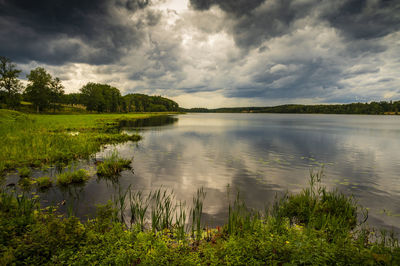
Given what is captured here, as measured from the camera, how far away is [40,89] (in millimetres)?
98312

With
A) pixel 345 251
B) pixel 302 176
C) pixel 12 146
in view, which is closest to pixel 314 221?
pixel 345 251

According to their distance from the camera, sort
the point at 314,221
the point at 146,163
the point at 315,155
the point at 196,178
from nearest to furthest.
A: the point at 314,221 < the point at 196,178 < the point at 146,163 < the point at 315,155

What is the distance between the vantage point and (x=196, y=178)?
16.2 metres

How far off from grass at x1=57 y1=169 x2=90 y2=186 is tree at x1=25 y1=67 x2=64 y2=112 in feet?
375

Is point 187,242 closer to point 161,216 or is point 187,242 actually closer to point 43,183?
point 161,216

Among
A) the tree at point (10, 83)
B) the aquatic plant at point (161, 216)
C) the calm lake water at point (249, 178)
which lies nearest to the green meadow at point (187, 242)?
the aquatic plant at point (161, 216)

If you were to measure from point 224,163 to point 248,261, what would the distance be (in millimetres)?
16433

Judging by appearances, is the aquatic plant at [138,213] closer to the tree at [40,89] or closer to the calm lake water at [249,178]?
the calm lake water at [249,178]

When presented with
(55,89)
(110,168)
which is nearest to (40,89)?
(55,89)

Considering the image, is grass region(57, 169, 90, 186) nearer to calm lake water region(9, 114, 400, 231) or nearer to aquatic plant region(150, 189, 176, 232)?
calm lake water region(9, 114, 400, 231)

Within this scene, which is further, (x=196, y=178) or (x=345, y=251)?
(x=196, y=178)

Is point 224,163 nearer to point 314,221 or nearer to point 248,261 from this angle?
point 314,221

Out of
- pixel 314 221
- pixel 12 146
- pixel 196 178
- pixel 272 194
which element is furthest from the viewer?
pixel 12 146

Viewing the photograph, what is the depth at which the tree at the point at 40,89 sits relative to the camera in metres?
96.8
